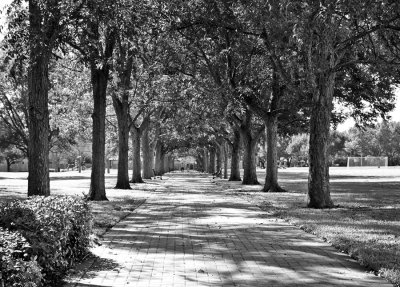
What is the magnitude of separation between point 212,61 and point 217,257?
62.1 ft

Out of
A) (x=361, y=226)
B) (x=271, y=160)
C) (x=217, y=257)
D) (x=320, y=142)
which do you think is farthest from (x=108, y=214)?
(x=271, y=160)

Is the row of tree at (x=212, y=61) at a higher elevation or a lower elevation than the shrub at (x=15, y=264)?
higher

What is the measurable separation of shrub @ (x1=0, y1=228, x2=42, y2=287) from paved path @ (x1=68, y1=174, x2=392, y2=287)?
54.9 inches

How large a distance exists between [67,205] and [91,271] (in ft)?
3.75

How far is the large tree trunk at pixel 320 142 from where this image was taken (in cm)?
1616

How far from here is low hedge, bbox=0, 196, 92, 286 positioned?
558 centimetres

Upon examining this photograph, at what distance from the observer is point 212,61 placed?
2597 cm

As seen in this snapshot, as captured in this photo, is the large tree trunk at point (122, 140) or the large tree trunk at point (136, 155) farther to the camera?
the large tree trunk at point (136, 155)

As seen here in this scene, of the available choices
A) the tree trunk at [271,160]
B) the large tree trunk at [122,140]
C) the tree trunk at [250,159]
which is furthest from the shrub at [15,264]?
the tree trunk at [250,159]

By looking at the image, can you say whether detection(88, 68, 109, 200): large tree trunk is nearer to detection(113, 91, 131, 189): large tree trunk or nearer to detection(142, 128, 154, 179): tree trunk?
detection(113, 91, 131, 189): large tree trunk

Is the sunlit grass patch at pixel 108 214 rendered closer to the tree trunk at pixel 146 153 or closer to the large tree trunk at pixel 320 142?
the large tree trunk at pixel 320 142

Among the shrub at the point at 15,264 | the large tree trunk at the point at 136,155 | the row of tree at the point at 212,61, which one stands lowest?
the shrub at the point at 15,264

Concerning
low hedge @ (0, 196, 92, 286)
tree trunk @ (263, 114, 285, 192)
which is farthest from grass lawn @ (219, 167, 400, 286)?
tree trunk @ (263, 114, 285, 192)

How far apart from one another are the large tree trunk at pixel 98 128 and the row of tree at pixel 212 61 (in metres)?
0.04
